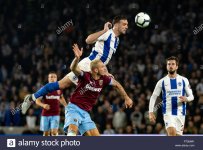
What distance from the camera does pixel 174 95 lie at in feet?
40.7

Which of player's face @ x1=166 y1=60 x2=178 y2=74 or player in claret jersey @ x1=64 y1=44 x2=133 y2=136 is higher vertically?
player's face @ x1=166 y1=60 x2=178 y2=74

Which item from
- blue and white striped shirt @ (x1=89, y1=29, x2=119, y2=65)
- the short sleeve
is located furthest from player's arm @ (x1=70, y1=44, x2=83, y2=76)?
the short sleeve

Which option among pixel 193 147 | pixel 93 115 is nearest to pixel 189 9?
pixel 93 115

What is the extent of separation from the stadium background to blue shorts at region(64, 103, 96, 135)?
5.93 metres

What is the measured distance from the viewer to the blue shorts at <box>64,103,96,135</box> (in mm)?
11086

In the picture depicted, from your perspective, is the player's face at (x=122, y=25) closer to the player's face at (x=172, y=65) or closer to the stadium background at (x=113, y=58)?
the player's face at (x=172, y=65)

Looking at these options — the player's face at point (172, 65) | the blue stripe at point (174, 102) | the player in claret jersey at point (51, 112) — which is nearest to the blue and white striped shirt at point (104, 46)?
the player's face at point (172, 65)

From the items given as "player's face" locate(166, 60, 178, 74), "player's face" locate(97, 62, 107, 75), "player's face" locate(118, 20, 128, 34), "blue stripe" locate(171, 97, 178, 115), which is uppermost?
"player's face" locate(118, 20, 128, 34)

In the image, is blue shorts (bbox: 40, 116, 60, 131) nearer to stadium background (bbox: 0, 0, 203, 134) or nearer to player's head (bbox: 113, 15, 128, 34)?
stadium background (bbox: 0, 0, 203, 134)

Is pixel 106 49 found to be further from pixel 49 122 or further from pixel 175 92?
pixel 49 122

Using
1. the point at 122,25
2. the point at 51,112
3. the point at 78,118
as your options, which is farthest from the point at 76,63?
the point at 51,112

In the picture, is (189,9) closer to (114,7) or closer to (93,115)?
(114,7)

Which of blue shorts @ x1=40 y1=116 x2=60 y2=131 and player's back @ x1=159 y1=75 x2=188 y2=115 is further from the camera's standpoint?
blue shorts @ x1=40 y1=116 x2=60 y2=131

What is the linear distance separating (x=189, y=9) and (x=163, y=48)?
250 centimetres
